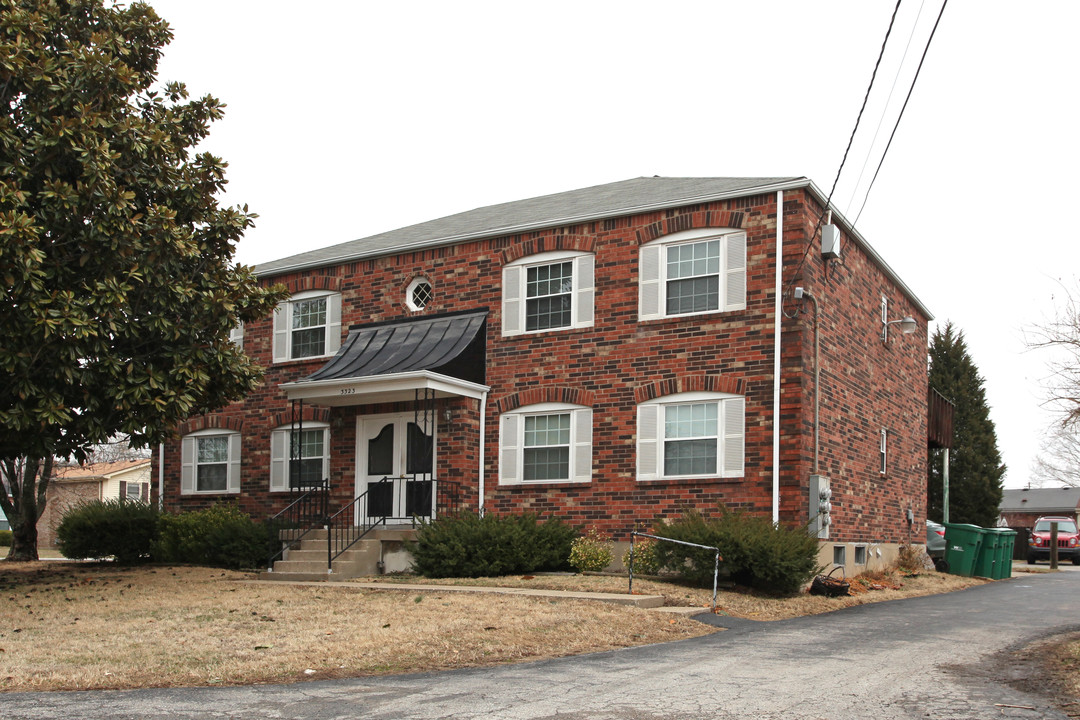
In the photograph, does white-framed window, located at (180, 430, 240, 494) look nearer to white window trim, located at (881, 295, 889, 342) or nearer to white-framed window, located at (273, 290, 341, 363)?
white-framed window, located at (273, 290, 341, 363)

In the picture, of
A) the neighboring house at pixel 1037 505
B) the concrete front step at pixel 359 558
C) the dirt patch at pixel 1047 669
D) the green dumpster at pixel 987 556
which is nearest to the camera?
the dirt patch at pixel 1047 669

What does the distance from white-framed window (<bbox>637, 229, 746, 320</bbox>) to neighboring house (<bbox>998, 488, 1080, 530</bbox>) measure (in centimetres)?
4676

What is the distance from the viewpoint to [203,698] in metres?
7.50

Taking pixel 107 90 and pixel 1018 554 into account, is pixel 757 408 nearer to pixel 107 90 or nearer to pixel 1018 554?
pixel 107 90

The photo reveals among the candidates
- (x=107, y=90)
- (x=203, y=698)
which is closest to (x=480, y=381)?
(x=107, y=90)

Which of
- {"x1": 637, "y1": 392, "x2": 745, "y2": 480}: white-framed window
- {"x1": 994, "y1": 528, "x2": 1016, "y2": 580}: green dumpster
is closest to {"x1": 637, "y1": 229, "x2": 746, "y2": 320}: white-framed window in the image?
{"x1": 637, "y1": 392, "x2": 745, "y2": 480}: white-framed window

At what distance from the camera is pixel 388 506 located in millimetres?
18828

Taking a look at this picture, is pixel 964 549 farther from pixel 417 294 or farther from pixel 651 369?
pixel 417 294

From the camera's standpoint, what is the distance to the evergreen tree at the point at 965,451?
122 ft

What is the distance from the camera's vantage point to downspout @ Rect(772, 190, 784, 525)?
1562cm

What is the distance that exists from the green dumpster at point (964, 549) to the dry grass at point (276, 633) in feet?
41.1

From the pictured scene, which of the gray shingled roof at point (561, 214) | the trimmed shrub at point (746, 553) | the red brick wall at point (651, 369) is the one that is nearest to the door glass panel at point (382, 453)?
the red brick wall at point (651, 369)

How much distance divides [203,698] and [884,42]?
341 inches

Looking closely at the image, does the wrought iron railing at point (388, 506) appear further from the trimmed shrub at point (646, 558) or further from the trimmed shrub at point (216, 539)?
the trimmed shrub at point (646, 558)
